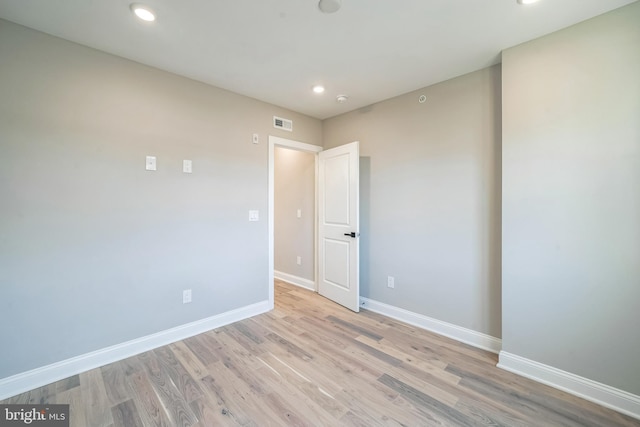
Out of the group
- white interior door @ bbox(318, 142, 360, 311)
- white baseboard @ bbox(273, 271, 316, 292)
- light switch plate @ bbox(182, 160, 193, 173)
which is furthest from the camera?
white baseboard @ bbox(273, 271, 316, 292)

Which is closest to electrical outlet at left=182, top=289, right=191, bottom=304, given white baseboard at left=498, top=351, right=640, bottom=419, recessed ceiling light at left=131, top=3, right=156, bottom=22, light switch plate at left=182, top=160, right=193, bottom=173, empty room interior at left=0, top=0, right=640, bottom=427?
empty room interior at left=0, top=0, right=640, bottom=427

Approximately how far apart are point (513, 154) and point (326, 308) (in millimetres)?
2561

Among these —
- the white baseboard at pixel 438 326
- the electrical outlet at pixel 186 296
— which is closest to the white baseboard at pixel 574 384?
the white baseboard at pixel 438 326

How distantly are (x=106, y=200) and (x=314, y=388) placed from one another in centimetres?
222

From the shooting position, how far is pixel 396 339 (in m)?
2.57

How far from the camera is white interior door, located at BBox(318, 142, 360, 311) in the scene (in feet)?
10.6

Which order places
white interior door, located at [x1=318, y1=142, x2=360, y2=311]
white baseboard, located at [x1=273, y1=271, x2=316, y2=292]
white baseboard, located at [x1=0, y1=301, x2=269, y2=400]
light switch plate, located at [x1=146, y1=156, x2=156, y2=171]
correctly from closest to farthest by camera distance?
white baseboard, located at [x1=0, y1=301, x2=269, y2=400] → light switch plate, located at [x1=146, y1=156, x2=156, y2=171] → white interior door, located at [x1=318, y1=142, x2=360, y2=311] → white baseboard, located at [x1=273, y1=271, x2=316, y2=292]

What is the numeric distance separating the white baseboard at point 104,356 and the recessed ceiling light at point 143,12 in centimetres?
253

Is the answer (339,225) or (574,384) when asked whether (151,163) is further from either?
(574,384)

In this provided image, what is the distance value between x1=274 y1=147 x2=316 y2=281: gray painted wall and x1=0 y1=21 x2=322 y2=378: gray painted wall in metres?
1.29

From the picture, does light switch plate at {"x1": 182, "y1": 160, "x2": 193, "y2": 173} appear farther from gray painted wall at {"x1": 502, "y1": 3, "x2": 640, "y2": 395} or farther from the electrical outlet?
gray painted wall at {"x1": 502, "y1": 3, "x2": 640, "y2": 395}

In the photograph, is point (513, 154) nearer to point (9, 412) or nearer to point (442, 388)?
point (442, 388)

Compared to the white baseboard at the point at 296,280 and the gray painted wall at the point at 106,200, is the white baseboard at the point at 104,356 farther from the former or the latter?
the white baseboard at the point at 296,280

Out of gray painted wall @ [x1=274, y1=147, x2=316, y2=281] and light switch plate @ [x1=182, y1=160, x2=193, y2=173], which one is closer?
light switch plate @ [x1=182, y1=160, x2=193, y2=173]
